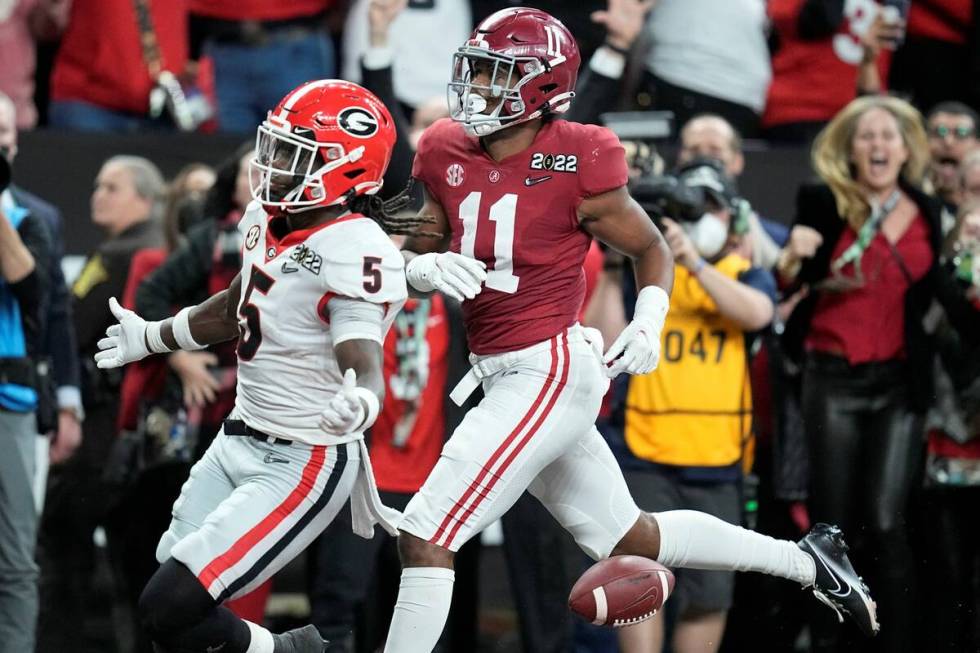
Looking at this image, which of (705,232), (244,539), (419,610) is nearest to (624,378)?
(705,232)

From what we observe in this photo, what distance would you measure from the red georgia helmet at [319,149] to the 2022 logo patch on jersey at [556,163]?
0.42 meters

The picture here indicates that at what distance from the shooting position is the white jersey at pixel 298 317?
4.47 meters

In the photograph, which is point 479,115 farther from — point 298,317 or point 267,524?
point 267,524

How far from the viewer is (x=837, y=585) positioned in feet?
17.0

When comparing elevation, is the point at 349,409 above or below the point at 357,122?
below

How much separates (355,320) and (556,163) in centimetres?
76

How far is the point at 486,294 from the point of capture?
4773 mm

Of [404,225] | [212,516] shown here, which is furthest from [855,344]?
[212,516]

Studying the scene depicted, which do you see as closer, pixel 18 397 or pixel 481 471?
A: pixel 481 471

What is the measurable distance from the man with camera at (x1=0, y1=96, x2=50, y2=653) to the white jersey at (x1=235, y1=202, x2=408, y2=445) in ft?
4.58

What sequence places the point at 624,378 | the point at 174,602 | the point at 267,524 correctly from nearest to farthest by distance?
the point at 174,602, the point at 267,524, the point at 624,378

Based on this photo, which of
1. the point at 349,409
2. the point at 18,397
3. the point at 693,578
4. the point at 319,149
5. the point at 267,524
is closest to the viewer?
the point at 349,409

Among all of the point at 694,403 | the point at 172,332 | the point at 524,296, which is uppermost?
the point at 524,296

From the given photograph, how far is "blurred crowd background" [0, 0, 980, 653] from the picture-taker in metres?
5.89
